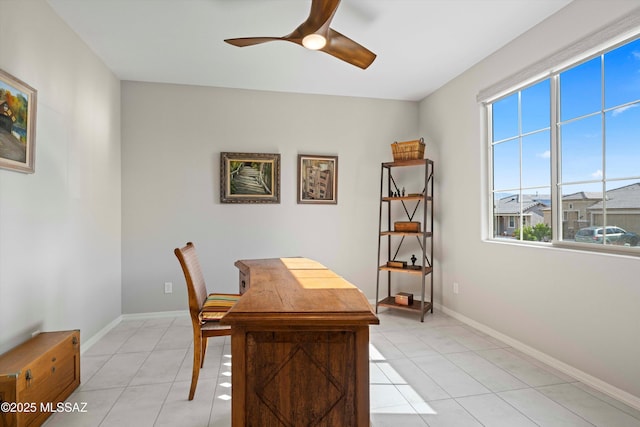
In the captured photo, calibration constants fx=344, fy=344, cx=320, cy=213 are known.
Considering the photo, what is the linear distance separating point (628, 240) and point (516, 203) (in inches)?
37.9

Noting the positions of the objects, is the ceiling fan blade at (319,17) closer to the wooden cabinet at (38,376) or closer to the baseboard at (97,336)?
the wooden cabinet at (38,376)

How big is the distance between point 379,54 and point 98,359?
11.3 ft

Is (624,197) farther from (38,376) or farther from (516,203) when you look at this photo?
(38,376)

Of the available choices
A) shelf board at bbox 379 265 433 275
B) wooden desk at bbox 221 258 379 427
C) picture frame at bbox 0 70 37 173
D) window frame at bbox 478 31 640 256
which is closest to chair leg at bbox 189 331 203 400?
wooden desk at bbox 221 258 379 427

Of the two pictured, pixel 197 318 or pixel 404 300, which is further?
pixel 404 300

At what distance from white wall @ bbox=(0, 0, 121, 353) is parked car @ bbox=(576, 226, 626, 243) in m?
3.60

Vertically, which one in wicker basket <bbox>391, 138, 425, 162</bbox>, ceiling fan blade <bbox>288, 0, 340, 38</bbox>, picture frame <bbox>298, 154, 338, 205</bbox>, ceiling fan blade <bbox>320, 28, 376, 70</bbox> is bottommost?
picture frame <bbox>298, 154, 338, 205</bbox>

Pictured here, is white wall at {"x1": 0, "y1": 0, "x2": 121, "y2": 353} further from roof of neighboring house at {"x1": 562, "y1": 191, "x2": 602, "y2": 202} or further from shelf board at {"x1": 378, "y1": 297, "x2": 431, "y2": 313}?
roof of neighboring house at {"x1": 562, "y1": 191, "x2": 602, "y2": 202}

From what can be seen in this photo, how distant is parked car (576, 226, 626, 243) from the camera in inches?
85.6

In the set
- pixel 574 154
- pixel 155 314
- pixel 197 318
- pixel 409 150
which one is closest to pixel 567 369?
pixel 574 154

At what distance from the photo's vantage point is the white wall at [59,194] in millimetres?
1979

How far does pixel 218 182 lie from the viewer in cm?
385

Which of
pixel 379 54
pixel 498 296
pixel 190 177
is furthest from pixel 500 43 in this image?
pixel 190 177

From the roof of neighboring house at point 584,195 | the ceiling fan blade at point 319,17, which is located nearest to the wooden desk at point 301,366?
the ceiling fan blade at point 319,17
